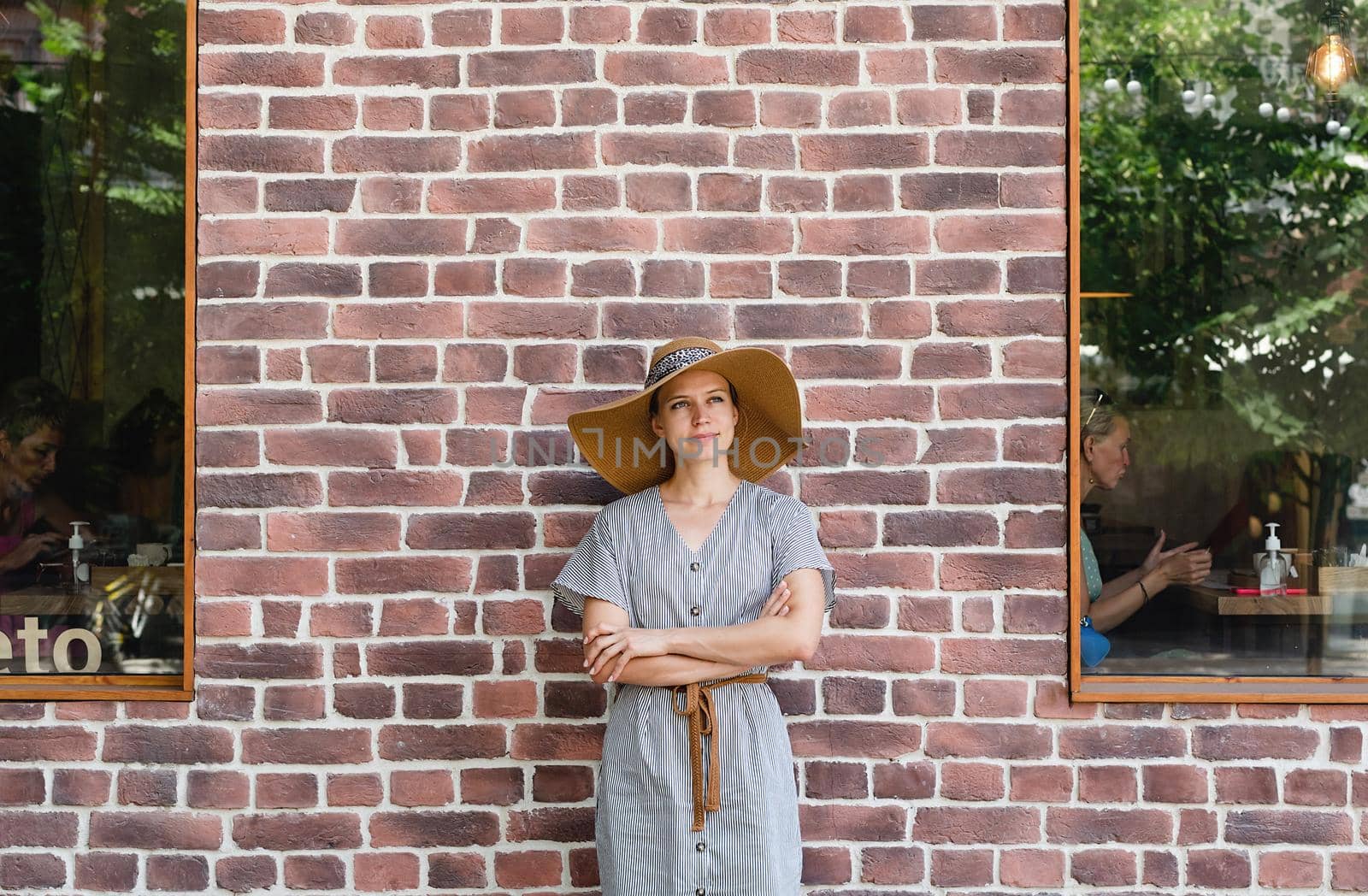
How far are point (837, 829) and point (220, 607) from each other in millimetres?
1740

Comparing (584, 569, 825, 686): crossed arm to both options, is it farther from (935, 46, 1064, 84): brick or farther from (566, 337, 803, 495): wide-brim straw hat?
(935, 46, 1064, 84): brick

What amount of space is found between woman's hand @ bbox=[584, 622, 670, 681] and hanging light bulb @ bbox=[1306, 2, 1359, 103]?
3021 mm

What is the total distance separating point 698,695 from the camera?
219 cm

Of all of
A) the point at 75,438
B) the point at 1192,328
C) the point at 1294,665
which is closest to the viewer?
the point at 1294,665

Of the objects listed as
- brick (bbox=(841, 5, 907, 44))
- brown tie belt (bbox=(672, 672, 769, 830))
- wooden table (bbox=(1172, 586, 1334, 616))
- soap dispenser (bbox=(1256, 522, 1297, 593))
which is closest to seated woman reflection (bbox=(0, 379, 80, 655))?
brown tie belt (bbox=(672, 672, 769, 830))

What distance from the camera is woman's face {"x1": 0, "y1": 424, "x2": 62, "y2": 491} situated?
125 inches

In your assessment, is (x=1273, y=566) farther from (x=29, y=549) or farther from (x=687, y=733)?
(x=29, y=549)

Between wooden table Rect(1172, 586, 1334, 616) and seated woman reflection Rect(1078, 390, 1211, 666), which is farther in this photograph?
wooden table Rect(1172, 586, 1334, 616)

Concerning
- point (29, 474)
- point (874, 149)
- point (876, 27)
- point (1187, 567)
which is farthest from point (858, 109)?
point (29, 474)

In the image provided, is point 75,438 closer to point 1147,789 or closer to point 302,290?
point 302,290

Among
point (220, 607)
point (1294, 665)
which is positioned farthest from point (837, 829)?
point (220, 607)

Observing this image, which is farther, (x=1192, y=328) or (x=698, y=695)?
(x=1192, y=328)

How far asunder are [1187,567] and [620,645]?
76.0 inches

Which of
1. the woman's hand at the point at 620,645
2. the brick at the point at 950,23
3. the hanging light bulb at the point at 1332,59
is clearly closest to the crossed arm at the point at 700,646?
the woman's hand at the point at 620,645
